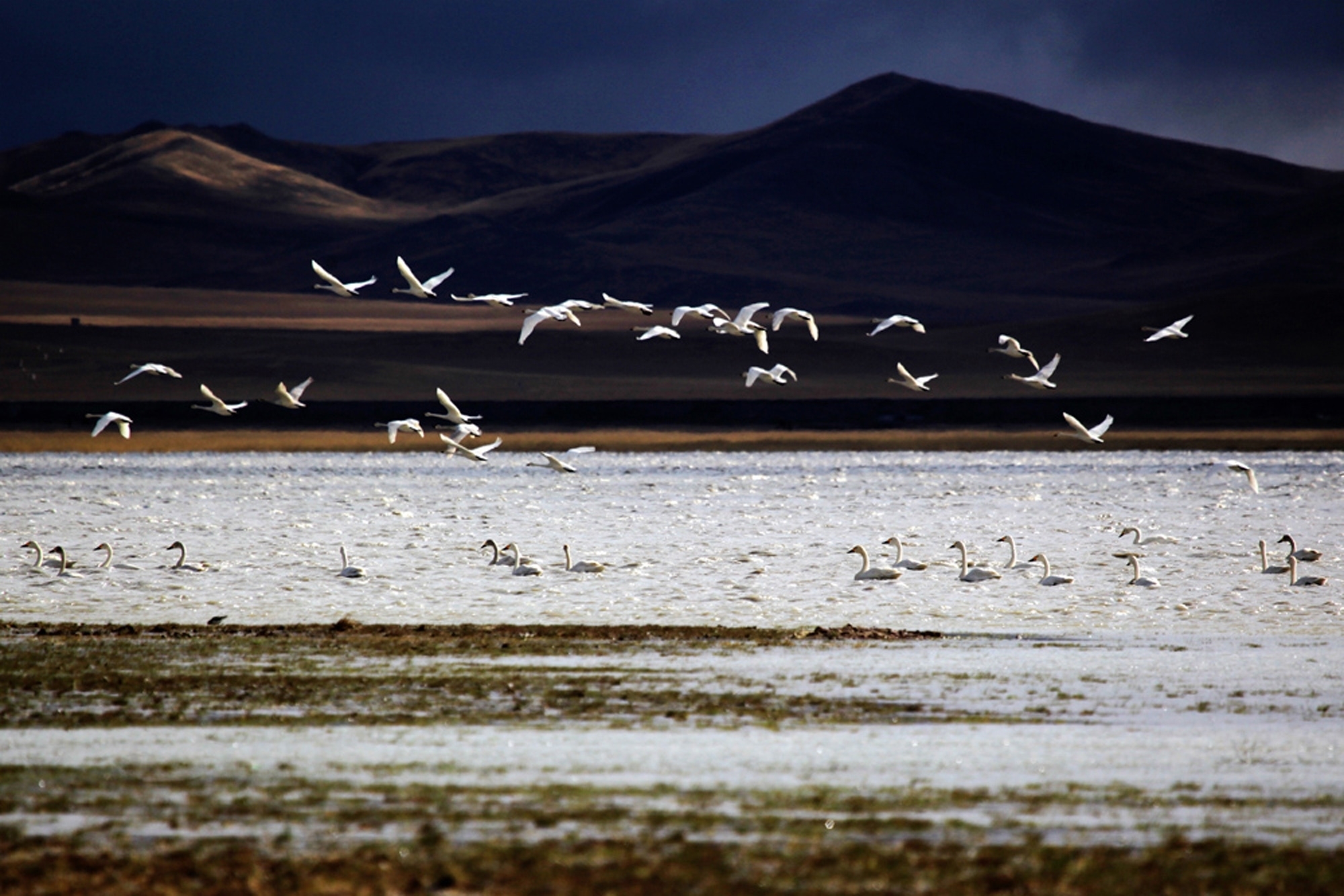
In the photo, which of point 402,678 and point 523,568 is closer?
point 402,678

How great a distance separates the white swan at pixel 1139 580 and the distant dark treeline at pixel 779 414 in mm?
36992

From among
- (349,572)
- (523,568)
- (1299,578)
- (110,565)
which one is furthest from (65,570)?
(1299,578)

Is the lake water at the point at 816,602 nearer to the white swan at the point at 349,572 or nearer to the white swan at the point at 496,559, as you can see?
the white swan at the point at 496,559

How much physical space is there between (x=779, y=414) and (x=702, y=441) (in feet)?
18.2

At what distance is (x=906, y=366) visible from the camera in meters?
83.7

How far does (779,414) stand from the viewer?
2397 inches

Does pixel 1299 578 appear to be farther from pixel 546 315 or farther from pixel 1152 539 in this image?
pixel 546 315

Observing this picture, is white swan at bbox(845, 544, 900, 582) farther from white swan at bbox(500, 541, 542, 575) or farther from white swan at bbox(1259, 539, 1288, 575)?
white swan at bbox(1259, 539, 1288, 575)

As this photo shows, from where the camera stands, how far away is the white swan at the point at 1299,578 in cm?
2130

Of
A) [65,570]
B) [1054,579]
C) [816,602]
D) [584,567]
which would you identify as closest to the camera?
[816,602]

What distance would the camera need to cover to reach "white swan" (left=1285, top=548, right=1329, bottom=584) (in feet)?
69.9

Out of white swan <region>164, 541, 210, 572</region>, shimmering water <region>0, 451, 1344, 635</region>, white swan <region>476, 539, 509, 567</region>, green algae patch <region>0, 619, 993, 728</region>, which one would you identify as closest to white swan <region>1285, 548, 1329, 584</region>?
shimmering water <region>0, 451, 1344, 635</region>

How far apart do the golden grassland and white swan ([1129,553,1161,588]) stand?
31.6 metres

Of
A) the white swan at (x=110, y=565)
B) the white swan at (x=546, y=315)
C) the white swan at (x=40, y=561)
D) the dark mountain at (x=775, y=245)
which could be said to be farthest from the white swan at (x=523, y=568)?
the dark mountain at (x=775, y=245)
